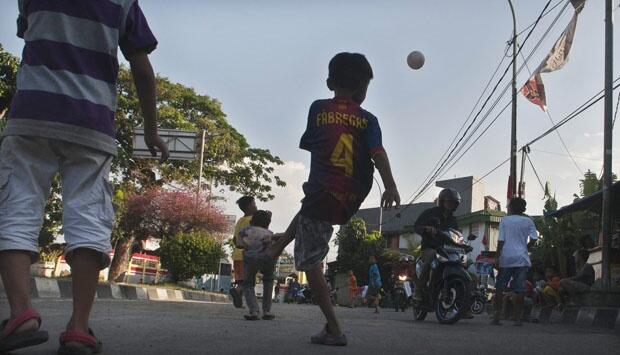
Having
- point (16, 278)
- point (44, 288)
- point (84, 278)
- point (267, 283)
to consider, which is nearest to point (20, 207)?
point (16, 278)

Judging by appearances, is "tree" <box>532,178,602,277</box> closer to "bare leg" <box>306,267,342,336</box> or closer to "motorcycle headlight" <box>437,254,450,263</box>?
"motorcycle headlight" <box>437,254,450,263</box>

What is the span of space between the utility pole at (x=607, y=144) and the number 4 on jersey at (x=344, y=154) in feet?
22.8

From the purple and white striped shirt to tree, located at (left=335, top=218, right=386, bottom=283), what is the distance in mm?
35201

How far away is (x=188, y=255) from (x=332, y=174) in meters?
16.2

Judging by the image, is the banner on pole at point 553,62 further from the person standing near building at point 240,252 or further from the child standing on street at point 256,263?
the child standing on street at point 256,263

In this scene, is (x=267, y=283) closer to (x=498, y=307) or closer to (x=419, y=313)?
(x=419, y=313)

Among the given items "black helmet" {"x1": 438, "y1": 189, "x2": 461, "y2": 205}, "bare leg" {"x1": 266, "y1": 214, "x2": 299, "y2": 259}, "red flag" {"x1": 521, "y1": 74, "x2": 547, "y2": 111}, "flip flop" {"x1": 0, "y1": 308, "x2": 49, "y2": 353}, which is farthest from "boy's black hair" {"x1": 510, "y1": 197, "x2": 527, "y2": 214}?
"red flag" {"x1": 521, "y1": 74, "x2": 547, "y2": 111}

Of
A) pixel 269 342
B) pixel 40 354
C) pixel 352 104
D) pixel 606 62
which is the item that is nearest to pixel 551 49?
pixel 606 62

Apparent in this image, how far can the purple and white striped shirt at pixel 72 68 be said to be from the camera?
2.83 meters

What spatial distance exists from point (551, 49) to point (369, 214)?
51.0 metres

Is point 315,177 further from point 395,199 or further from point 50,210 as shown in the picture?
point 50,210

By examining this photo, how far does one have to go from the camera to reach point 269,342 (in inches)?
146

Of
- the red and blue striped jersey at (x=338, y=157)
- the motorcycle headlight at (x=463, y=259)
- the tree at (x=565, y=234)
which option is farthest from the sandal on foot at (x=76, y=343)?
the tree at (x=565, y=234)

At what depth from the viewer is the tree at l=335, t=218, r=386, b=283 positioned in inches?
1497
